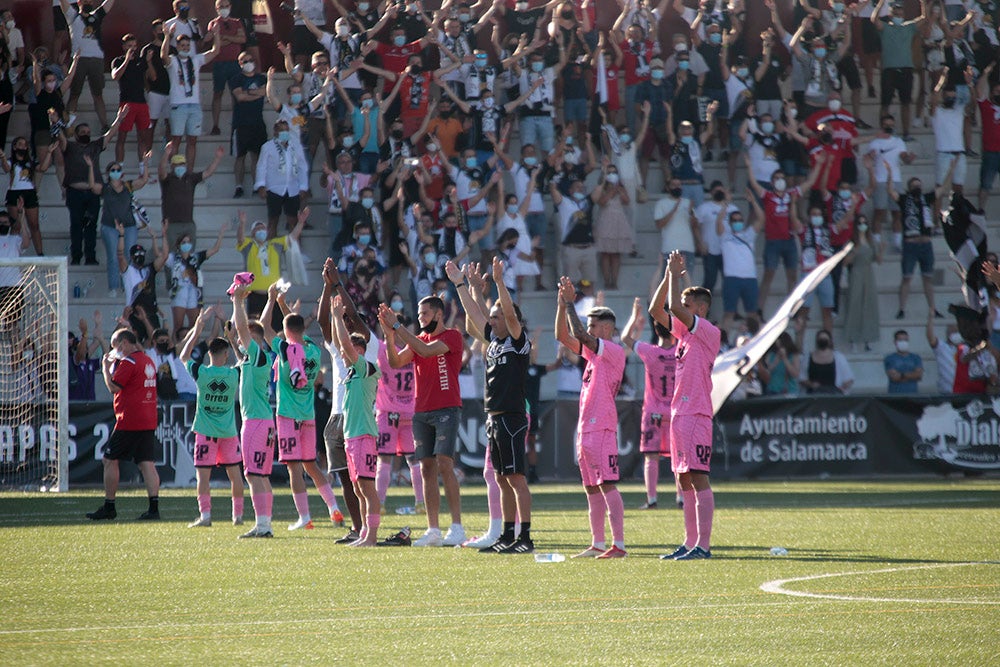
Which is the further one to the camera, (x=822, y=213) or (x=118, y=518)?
(x=822, y=213)

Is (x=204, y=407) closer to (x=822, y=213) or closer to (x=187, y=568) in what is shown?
(x=187, y=568)

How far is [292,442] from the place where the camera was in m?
15.5

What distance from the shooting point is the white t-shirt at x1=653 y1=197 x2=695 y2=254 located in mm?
26250

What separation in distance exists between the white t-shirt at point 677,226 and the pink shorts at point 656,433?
8.88m

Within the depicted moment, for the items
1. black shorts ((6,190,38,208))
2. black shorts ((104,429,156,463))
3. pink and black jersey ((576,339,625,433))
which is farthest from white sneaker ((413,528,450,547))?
black shorts ((6,190,38,208))

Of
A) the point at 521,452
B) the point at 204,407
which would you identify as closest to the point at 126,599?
the point at 521,452

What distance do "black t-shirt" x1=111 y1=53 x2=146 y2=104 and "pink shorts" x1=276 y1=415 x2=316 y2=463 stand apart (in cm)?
1231

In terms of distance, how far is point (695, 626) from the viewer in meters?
8.45

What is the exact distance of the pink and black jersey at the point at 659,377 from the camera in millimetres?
17281

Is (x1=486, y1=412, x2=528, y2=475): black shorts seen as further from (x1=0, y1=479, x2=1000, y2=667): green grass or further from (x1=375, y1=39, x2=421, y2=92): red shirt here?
(x1=375, y1=39, x2=421, y2=92): red shirt

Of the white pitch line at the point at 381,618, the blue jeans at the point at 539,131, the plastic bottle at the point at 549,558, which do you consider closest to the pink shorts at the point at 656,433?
the plastic bottle at the point at 549,558

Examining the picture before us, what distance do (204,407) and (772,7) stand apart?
653 inches

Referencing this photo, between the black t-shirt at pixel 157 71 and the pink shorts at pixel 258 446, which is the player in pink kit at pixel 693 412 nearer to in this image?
the pink shorts at pixel 258 446

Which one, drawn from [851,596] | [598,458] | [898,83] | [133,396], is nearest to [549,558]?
[598,458]
